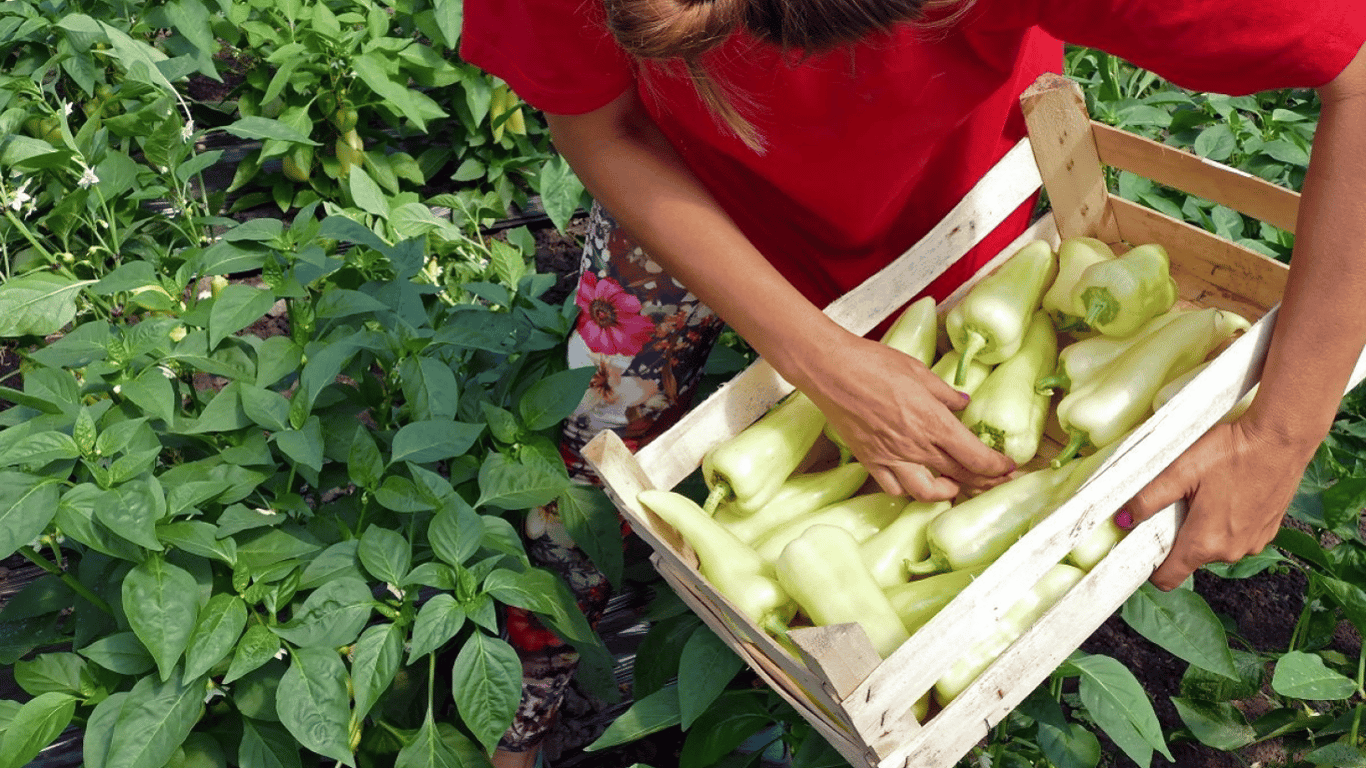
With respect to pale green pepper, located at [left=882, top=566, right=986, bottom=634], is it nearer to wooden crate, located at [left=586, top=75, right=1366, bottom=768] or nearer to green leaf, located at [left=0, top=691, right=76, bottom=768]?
wooden crate, located at [left=586, top=75, right=1366, bottom=768]

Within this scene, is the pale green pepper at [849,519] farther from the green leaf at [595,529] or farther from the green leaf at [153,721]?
the green leaf at [153,721]

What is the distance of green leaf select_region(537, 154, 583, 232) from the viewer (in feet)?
9.87

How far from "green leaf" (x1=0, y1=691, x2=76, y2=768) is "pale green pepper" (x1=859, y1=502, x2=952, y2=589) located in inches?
42.5

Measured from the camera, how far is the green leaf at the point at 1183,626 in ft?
4.70

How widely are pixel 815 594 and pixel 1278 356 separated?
1.89ft

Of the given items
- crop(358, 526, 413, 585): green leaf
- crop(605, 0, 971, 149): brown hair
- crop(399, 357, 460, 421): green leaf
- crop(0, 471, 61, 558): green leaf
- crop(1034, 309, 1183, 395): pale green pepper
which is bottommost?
crop(1034, 309, 1183, 395): pale green pepper

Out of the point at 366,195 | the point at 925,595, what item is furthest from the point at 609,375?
the point at 366,195

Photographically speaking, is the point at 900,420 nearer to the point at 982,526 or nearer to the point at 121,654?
the point at 982,526

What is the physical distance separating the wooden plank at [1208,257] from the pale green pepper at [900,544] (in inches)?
22.2

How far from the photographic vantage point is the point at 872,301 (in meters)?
1.52

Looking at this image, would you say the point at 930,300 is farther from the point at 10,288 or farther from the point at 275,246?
the point at 10,288

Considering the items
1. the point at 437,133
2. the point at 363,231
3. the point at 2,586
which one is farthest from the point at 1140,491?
the point at 437,133

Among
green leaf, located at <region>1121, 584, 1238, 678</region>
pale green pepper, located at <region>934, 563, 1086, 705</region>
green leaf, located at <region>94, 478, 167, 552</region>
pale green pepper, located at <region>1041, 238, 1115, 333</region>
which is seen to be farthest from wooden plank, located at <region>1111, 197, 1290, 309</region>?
green leaf, located at <region>94, 478, 167, 552</region>

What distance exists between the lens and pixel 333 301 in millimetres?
1806
